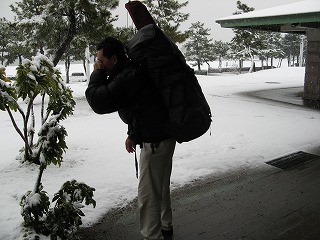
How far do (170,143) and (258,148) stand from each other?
12.3ft

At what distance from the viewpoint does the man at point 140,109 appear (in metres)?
2.04

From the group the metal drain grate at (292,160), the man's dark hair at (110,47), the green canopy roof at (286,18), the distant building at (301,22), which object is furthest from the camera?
the distant building at (301,22)

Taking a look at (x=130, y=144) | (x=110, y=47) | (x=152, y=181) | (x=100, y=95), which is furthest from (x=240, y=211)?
(x=110, y=47)

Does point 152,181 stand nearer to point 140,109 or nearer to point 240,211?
point 140,109

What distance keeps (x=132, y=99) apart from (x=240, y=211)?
1956 mm

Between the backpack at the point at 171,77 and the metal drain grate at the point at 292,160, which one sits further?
the metal drain grate at the point at 292,160

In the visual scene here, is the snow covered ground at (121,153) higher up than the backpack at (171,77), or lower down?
lower down

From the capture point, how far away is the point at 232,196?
3.65 metres

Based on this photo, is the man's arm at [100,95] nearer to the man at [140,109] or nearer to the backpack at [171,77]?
the man at [140,109]

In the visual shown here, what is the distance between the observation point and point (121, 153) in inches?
212

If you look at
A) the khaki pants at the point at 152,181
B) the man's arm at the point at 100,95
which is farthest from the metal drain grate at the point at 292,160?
the man's arm at the point at 100,95

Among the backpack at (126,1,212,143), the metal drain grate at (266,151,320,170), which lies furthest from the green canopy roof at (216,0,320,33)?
the backpack at (126,1,212,143)

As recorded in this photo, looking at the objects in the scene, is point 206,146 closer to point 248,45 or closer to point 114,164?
point 114,164

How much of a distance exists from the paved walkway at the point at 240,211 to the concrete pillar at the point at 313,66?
349 inches
